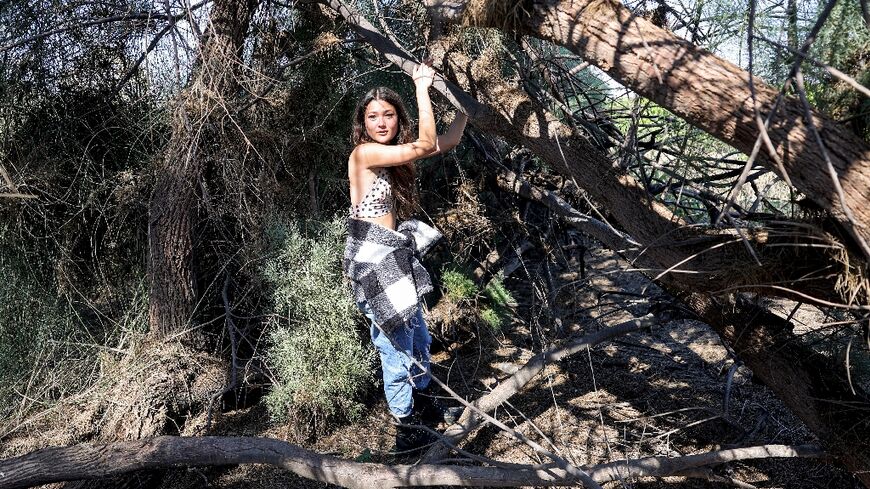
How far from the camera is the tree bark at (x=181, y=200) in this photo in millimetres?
3693

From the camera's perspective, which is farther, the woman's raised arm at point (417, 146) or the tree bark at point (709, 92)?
the woman's raised arm at point (417, 146)

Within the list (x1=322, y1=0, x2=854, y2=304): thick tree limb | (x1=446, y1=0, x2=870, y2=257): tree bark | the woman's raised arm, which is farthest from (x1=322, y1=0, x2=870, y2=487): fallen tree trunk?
(x1=446, y1=0, x2=870, y2=257): tree bark

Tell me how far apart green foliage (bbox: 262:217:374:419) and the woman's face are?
32.1 inches

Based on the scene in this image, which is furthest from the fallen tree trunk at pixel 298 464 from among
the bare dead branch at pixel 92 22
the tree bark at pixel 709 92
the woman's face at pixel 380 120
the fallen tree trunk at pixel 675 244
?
the bare dead branch at pixel 92 22

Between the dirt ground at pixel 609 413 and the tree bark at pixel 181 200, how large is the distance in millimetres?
618

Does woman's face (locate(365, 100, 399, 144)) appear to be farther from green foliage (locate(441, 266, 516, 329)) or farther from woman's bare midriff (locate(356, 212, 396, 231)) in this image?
green foliage (locate(441, 266, 516, 329))

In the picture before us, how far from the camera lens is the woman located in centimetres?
315

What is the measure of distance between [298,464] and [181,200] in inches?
65.1

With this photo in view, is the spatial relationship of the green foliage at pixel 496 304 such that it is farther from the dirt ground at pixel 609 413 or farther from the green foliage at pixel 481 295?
the dirt ground at pixel 609 413

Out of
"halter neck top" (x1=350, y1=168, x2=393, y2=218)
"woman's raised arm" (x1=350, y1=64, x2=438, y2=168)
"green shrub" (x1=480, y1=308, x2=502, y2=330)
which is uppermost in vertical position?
"woman's raised arm" (x1=350, y1=64, x2=438, y2=168)

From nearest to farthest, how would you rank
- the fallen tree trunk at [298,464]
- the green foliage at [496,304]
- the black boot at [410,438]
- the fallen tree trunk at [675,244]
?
the fallen tree trunk at [675,244] → the fallen tree trunk at [298,464] → the black boot at [410,438] → the green foliage at [496,304]

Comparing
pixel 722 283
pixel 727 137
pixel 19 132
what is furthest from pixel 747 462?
pixel 19 132

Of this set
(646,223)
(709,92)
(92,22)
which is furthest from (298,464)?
(92,22)

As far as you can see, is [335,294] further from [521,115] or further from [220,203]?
[521,115]
